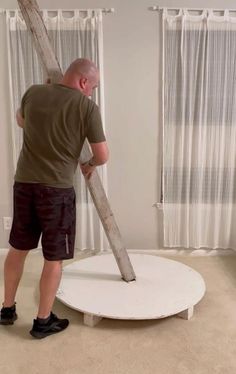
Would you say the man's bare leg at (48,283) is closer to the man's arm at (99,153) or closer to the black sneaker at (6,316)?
the black sneaker at (6,316)

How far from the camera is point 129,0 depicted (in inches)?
125

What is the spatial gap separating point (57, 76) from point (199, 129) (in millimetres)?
1335

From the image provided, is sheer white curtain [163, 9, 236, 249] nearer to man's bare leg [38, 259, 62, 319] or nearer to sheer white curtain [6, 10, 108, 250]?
sheer white curtain [6, 10, 108, 250]

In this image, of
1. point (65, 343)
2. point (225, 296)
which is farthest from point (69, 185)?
point (225, 296)

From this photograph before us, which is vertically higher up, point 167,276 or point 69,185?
point 69,185

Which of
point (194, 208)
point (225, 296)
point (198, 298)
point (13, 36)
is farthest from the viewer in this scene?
point (194, 208)

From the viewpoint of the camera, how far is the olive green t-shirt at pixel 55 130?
2090 millimetres

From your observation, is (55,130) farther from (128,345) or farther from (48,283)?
(128,345)

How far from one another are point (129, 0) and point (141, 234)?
1792mm

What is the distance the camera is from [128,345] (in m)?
2.24

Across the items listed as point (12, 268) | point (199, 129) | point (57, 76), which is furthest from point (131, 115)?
point (12, 268)

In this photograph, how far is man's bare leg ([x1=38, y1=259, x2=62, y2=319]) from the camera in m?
Result: 2.25

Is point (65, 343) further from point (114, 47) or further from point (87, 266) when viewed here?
point (114, 47)

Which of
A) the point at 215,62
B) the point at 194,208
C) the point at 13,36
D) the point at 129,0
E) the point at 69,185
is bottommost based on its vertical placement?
the point at 194,208
